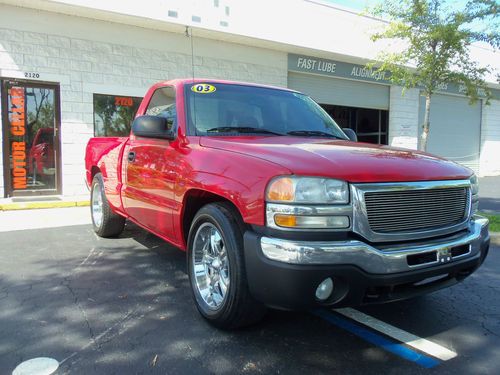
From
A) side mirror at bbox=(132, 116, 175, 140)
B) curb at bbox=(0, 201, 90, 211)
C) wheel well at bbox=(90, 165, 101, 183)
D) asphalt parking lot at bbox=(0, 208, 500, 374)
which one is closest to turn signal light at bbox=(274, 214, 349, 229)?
asphalt parking lot at bbox=(0, 208, 500, 374)

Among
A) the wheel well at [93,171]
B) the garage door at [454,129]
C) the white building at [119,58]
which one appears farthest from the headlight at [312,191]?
the garage door at [454,129]

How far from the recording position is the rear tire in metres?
5.58

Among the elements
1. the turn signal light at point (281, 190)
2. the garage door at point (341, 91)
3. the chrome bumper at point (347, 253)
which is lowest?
the chrome bumper at point (347, 253)

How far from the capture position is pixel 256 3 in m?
11.2

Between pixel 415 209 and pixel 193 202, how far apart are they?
5.38 feet

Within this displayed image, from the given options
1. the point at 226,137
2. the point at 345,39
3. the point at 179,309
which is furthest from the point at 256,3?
the point at 179,309

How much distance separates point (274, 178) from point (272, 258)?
18.0 inches

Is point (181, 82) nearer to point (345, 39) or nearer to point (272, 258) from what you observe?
point (272, 258)

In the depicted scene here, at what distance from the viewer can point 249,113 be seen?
12.7ft

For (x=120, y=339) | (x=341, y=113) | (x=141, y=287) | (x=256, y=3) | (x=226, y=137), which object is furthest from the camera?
(x=341, y=113)

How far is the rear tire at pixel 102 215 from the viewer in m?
5.58

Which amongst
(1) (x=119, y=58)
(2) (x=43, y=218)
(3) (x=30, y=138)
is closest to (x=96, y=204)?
(2) (x=43, y=218)

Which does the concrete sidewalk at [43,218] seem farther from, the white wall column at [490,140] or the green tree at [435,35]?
the white wall column at [490,140]

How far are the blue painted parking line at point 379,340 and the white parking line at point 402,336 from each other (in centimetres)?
7
